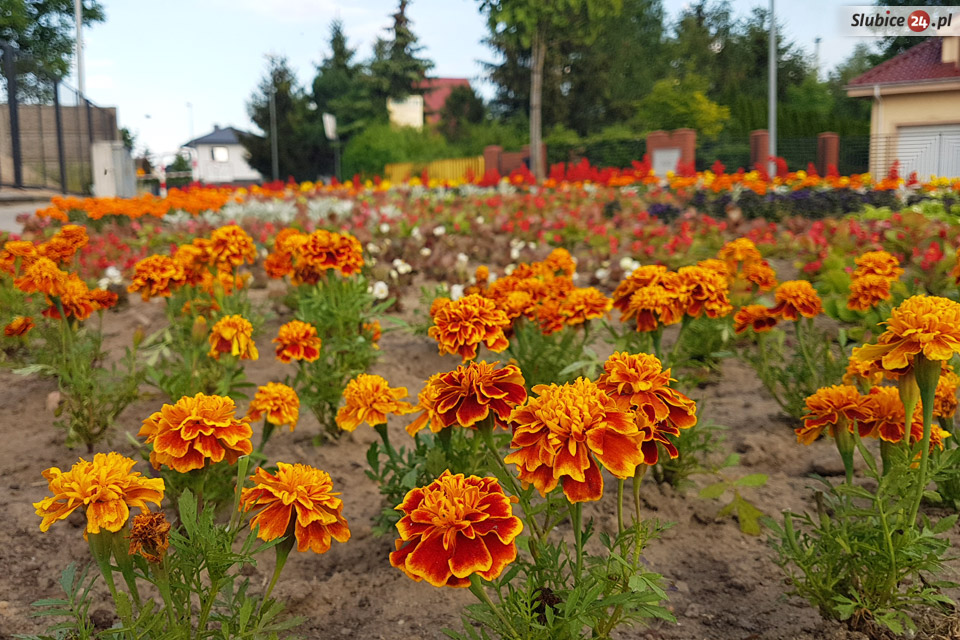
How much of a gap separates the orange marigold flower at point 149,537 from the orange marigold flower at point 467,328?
0.70 metres

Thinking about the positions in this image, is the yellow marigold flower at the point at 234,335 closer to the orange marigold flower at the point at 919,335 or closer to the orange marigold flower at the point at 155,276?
the orange marigold flower at the point at 155,276

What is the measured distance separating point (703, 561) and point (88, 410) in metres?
2.29

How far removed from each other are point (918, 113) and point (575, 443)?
25.0 metres

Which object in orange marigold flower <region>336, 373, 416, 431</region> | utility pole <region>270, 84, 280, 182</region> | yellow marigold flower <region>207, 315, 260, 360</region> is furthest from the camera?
utility pole <region>270, 84, 280, 182</region>

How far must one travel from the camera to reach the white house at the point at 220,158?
62234mm

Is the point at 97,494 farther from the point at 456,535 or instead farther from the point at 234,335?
Result: the point at 234,335

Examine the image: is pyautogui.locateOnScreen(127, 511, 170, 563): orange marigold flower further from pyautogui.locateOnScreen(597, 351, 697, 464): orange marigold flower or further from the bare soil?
pyautogui.locateOnScreen(597, 351, 697, 464): orange marigold flower

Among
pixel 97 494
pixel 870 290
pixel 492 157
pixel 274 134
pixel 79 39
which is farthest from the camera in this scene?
pixel 274 134

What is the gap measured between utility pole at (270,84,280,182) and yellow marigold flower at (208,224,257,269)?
118 ft

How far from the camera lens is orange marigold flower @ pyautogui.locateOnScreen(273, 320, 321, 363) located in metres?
2.65

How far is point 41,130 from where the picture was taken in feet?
A: 47.3

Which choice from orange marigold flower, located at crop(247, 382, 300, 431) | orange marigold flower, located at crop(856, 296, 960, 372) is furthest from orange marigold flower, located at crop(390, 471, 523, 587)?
orange marigold flower, located at crop(247, 382, 300, 431)

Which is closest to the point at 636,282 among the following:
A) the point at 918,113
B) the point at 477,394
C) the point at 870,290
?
the point at 870,290

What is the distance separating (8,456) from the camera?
300 centimetres
